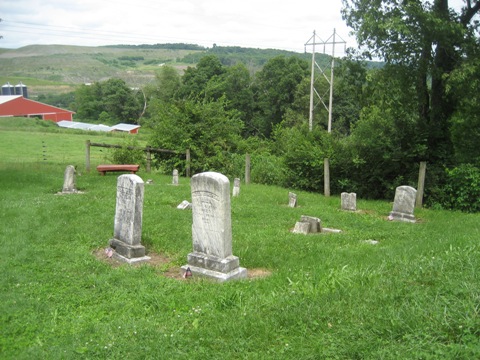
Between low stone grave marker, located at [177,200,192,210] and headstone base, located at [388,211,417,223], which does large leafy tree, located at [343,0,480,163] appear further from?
low stone grave marker, located at [177,200,192,210]

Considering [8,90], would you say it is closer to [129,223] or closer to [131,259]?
[129,223]

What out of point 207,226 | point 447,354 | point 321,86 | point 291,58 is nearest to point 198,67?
point 291,58

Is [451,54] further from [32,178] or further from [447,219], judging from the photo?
[32,178]

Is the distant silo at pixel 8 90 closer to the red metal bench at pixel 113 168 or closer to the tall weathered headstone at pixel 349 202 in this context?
the red metal bench at pixel 113 168

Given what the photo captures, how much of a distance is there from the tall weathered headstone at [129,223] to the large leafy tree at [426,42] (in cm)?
963

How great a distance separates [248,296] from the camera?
5789 mm

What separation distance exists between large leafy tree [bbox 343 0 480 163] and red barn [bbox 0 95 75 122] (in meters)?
67.7

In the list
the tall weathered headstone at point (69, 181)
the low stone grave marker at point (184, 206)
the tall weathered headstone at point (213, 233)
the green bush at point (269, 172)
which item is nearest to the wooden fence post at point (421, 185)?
the green bush at point (269, 172)

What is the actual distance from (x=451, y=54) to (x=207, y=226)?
504 inches

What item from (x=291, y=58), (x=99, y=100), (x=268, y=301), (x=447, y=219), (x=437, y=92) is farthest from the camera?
(x=99, y=100)

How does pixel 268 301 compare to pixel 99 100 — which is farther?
pixel 99 100

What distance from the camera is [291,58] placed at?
5312cm

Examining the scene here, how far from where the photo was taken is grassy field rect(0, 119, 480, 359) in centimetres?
412

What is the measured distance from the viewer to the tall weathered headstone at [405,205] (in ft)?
40.9
